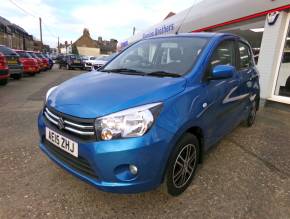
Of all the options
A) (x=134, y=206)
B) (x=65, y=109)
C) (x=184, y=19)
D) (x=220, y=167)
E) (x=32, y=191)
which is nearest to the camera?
(x=65, y=109)

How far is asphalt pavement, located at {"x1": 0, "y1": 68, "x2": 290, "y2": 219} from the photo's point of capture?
2.26 m

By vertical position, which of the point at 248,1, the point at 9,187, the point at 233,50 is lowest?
the point at 9,187

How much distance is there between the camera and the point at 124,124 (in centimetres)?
193

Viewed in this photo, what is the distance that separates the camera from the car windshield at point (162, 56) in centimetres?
272

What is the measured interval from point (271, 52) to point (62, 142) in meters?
6.90

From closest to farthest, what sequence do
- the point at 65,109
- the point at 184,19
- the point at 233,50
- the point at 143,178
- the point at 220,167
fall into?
the point at 143,178
the point at 65,109
the point at 220,167
the point at 233,50
the point at 184,19

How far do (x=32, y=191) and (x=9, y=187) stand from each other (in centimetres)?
28

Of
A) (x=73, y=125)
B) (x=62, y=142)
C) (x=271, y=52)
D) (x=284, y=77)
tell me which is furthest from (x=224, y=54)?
(x=284, y=77)

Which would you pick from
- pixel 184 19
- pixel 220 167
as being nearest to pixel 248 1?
pixel 184 19

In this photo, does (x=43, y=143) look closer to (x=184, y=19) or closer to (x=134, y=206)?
(x=134, y=206)

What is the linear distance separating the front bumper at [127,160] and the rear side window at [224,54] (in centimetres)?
131

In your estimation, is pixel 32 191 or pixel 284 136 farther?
pixel 284 136

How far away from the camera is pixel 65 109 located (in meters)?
2.16

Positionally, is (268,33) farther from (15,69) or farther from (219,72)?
(15,69)
